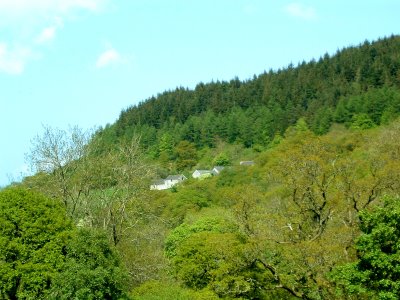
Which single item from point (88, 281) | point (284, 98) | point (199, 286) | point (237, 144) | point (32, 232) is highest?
point (284, 98)

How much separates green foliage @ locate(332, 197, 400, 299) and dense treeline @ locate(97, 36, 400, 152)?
245 feet

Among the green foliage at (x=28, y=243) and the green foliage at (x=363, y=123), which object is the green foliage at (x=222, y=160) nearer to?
the green foliage at (x=363, y=123)

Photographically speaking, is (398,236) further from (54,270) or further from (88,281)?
(54,270)

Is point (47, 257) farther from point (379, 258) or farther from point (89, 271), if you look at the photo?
point (379, 258)

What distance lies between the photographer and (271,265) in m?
25.8

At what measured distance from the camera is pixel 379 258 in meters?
18.7

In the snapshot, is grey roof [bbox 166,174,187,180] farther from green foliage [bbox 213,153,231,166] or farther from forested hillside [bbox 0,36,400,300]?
forested hillside [bbox 0,36,400,300]

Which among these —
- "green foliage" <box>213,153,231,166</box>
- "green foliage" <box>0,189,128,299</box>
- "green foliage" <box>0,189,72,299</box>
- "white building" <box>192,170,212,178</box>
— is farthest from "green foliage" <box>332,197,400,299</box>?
"green foliage" <box>213,153,231,166</box>

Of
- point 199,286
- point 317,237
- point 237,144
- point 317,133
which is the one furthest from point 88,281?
point 237,144

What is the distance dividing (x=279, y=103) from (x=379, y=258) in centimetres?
11582

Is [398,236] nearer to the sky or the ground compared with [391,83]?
nearer to the ground

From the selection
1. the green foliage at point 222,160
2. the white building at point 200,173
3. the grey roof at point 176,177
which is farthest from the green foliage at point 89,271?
the green foliage at point 222,160

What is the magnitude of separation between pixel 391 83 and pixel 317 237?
96981 millimetres

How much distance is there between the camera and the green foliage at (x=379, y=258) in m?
18.4
